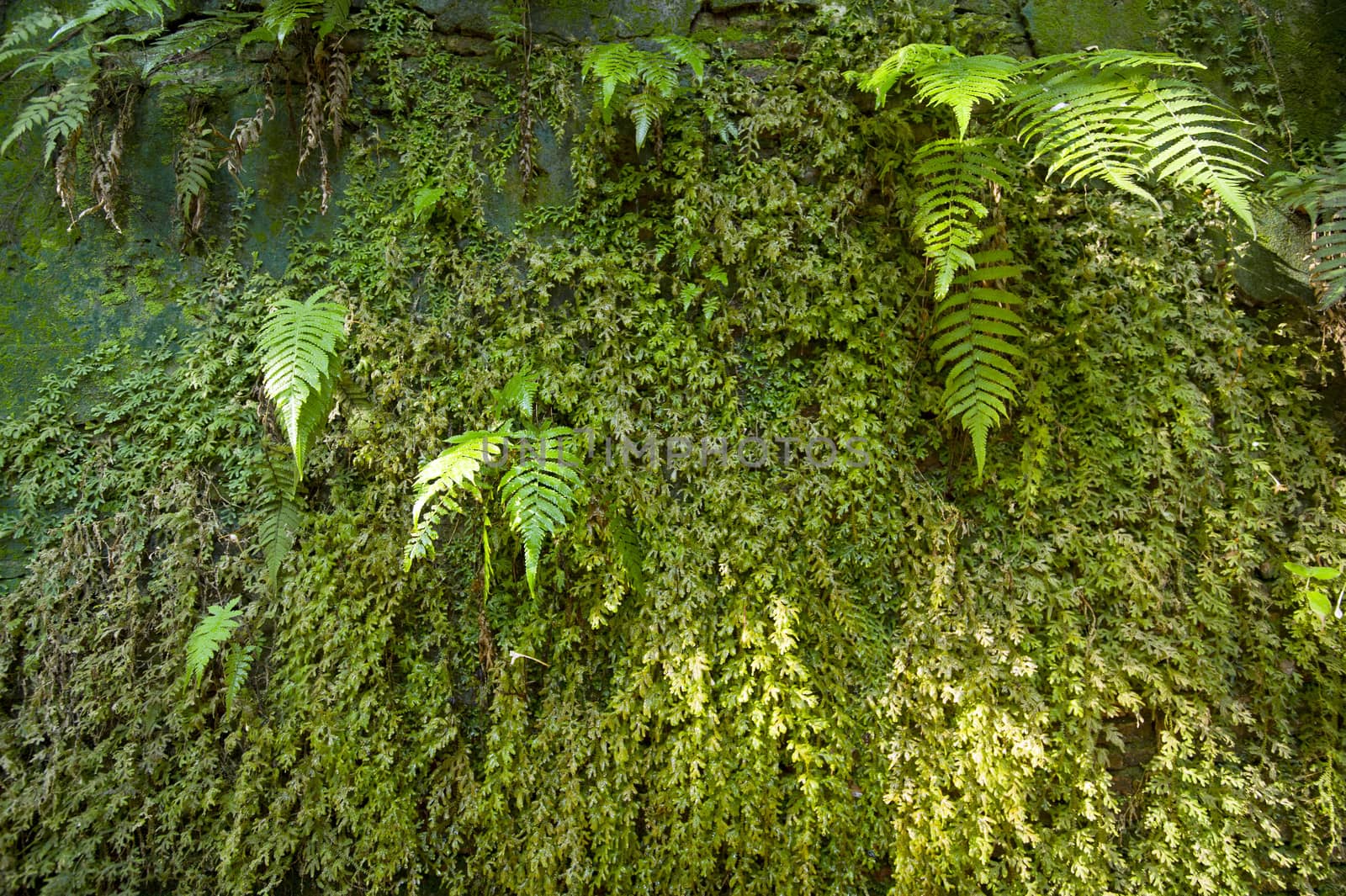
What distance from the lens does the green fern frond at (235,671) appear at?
7.30 ft

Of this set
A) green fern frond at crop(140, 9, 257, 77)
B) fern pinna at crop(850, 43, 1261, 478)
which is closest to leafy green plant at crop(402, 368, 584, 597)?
fern pinna at crop(850, 43, 1261, 478)

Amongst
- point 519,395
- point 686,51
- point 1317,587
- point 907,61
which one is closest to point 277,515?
point 519,395

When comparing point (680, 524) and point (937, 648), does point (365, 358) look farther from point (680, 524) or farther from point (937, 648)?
point (937, 648)

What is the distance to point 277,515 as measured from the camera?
241cm

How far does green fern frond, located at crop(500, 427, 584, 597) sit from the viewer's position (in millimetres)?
2016

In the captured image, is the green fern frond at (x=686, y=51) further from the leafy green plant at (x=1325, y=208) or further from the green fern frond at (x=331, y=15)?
the leafy green plant at (x=1325, y=208)

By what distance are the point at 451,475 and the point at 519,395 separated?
1.34 ft

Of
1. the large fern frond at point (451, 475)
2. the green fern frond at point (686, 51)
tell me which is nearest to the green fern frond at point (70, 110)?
the large fern frond at point (451, 475)

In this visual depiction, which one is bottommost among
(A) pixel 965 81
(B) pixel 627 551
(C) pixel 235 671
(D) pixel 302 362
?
(C) pixel 235 671

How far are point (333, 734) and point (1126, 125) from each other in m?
3.27

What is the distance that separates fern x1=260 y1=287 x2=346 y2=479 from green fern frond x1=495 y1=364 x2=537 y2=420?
1.83 ft

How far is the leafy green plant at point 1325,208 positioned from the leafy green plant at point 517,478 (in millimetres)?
2685

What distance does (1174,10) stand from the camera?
108 inches

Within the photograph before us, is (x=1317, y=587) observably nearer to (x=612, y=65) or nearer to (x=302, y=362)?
(x=612, y=65)
